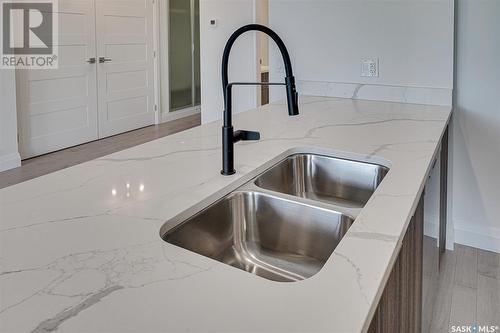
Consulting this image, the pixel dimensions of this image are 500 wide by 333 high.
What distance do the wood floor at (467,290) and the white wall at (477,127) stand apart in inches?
5.2

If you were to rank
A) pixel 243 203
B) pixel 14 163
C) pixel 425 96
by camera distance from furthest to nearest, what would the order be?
pixel 14 163
pixel 425 96
pixel 243 203

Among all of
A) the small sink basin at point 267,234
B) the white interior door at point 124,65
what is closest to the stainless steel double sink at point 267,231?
the small sink basin at point 267,234

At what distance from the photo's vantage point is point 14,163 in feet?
13.8

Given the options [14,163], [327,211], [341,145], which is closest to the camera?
[327,211]

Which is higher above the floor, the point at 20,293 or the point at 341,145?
the point at 341,145

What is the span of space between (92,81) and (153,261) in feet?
15.8

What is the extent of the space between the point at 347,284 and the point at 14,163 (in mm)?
4258

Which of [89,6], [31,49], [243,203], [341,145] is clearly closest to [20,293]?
[243,203]

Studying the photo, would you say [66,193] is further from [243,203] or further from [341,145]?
[341,145]

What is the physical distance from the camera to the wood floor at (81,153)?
4000 millimetres

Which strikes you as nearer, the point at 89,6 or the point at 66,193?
the point at 66,193

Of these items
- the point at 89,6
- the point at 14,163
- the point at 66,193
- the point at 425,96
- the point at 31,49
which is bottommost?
the point at 14,163

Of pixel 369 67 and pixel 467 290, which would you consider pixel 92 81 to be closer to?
pixel 369 67

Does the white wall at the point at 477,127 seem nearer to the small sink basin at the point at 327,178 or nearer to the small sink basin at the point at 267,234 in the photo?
the small sink basin at the point at 327,178
